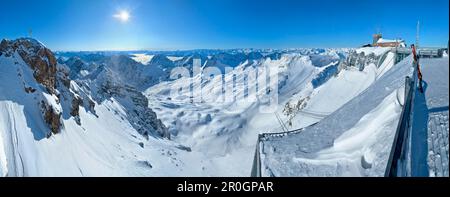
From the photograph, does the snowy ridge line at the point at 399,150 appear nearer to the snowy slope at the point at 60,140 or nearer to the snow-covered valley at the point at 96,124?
the snow-covered valley at the point at 96,124

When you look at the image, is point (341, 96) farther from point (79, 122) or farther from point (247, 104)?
point (247, 104)

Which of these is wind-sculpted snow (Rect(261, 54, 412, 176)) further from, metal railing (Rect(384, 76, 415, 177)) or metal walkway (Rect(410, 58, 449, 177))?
metal walkway (Rect(410, 58, 449, 177))

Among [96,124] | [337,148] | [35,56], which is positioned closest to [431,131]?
[337,148]

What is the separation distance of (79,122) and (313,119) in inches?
1029

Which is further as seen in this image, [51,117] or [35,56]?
[35,56]

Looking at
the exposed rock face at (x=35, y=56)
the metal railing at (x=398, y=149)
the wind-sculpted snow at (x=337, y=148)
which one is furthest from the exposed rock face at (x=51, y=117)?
the metal railing at (x=398, y=149)

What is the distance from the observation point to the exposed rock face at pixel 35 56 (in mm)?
32969

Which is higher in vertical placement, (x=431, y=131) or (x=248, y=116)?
(x=431, y=131)

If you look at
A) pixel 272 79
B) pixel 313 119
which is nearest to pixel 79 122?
pixel 313 119

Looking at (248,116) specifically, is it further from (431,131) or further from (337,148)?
(431,131)

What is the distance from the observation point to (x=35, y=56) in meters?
34.0

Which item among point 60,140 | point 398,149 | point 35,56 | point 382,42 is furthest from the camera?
point 382,42

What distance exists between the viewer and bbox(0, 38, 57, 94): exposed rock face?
108 ft
